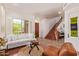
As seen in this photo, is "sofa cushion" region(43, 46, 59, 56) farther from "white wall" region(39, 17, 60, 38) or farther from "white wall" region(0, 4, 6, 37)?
"white wall" region(0, 4, 6, 37)

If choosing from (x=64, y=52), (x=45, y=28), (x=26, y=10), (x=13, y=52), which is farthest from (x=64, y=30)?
(x=13, y=52)

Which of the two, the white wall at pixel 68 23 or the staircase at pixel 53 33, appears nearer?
the white wall at pixel 68 23

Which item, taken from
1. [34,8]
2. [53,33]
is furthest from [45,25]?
[34,8]

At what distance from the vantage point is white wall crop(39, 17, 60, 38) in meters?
2.94

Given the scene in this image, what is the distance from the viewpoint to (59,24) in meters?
2.90

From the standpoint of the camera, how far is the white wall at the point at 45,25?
2943 mm

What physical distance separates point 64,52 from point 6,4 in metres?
1.48

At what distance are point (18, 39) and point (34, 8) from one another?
72 centimetres

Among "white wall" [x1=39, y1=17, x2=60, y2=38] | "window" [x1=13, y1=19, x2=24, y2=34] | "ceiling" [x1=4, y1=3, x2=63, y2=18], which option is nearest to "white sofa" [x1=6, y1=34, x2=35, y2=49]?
"window" [x1=13, y1=19, x2=24, y2=34]

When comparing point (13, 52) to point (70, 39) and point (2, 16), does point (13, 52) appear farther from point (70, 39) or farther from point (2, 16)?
point (70, 39)

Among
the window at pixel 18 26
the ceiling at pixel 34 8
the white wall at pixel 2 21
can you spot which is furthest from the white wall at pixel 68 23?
the white wall at pixel 2 21

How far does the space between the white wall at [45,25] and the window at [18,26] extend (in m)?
0.39

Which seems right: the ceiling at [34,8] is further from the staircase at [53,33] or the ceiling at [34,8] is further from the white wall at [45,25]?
the staircase at [53,33]

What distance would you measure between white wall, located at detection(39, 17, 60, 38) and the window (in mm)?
392
